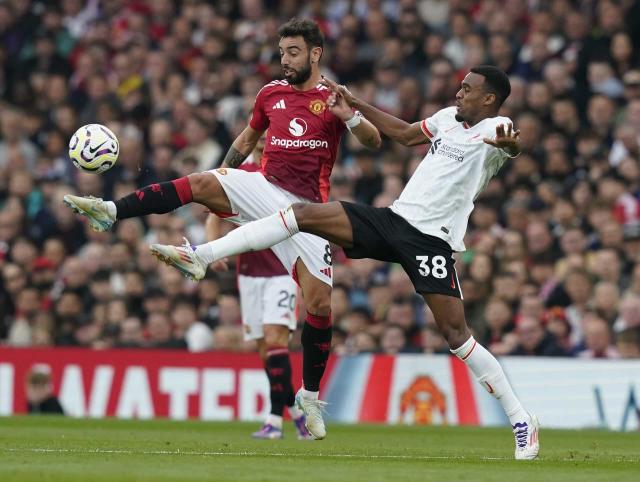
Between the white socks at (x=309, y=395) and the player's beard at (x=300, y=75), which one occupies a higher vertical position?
the player's beard at (x=300, y=75)

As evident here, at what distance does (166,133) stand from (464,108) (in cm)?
1096

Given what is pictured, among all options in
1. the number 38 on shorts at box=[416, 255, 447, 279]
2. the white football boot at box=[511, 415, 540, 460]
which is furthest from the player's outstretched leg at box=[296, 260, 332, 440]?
the white football boot at box=[511, 415, 540, 460]

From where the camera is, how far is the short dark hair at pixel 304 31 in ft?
36.2

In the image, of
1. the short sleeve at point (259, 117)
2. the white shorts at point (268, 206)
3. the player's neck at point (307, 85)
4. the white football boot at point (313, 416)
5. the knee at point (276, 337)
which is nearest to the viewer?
the white shorts at point (268, 206)

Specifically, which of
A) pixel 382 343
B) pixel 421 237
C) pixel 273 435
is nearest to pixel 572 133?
pixel 382 343

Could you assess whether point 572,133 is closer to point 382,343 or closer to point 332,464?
point 382,343

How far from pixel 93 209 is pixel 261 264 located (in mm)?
3738

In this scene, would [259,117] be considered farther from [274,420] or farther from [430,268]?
[274,420]

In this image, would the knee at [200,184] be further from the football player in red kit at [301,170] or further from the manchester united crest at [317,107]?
the manchester united crest at [317,107]

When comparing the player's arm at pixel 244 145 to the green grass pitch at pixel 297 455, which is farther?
the player's arm at pixel 244 145

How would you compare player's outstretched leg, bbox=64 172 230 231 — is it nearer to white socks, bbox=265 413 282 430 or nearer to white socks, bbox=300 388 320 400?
white socks, bbox=300 388 320 400

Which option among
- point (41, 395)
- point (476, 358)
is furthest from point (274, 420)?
point (41, 395)

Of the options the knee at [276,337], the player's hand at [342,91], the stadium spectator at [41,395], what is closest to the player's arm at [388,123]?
the player's hand at [342,91]

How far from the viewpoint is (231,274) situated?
58.8ft
